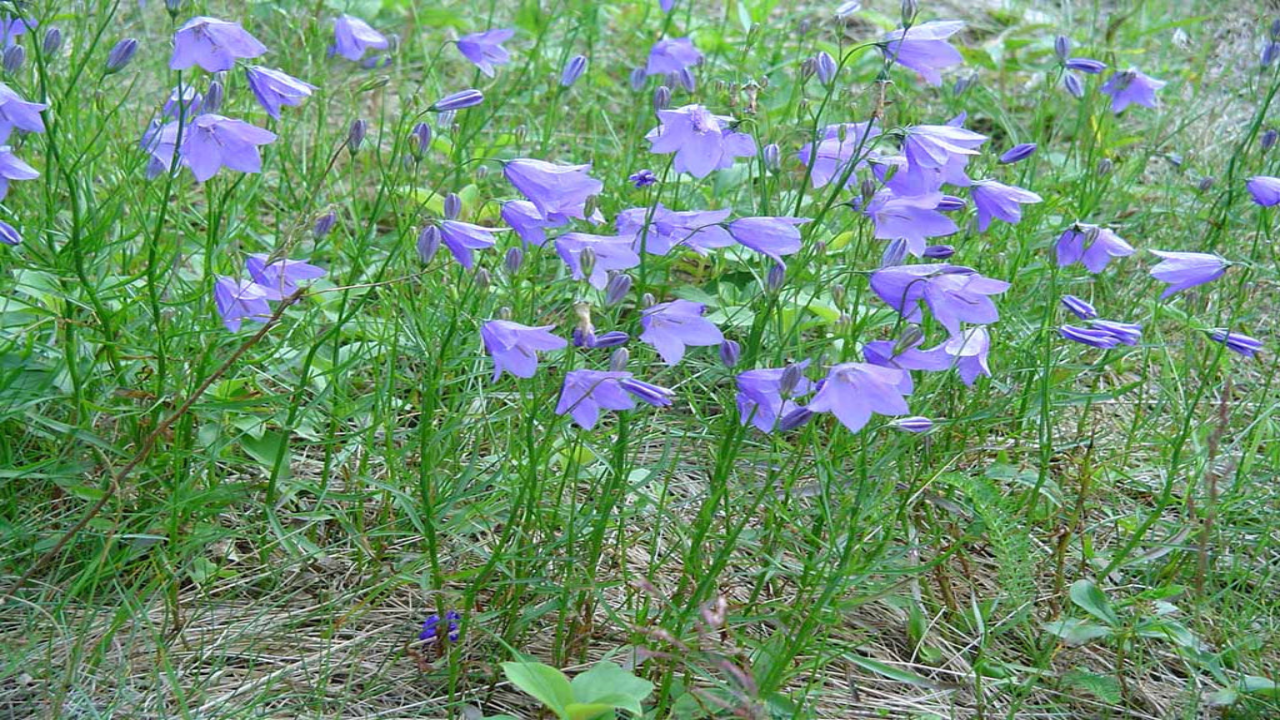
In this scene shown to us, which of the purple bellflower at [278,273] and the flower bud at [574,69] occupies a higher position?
the flower bud at [574,69]

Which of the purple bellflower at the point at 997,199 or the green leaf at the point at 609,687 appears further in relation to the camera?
the purple bellflower at the point at 997,199

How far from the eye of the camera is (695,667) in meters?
1.94

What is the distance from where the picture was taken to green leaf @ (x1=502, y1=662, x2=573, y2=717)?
169 centimetres

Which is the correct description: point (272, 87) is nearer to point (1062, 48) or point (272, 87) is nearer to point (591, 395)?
point (591, 395)

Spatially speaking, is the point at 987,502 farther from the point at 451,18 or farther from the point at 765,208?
the point at 451,18

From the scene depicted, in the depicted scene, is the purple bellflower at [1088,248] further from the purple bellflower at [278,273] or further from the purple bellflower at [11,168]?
the purple bellflower at [11,168]

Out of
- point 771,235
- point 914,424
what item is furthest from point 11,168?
point 914,424

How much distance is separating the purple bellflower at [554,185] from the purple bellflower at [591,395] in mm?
323

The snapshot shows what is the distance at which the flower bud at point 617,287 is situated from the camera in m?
1.88

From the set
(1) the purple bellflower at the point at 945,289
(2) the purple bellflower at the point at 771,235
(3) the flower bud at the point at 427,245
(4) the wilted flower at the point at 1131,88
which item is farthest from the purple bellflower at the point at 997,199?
(4) the wilted flower at the point at 1131,88

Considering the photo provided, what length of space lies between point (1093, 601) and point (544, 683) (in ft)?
3.37

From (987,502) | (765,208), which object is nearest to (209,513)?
(765,208)

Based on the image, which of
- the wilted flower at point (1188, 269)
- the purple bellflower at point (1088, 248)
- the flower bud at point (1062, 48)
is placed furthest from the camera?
the flower bud at point (1062, 48)

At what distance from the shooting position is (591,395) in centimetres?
184
